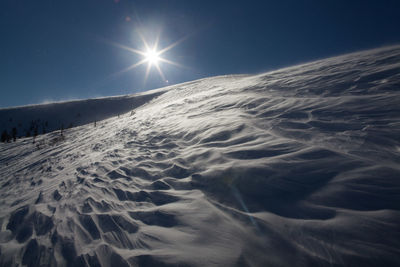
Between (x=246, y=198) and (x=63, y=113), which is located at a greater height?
(x=63, y=113)

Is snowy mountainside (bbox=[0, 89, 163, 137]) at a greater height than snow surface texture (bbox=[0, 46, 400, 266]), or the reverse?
snowy mountainside (bbox=[0, 89, 163, 137])

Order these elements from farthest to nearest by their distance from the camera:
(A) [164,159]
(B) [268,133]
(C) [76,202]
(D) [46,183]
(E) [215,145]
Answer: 1. (D) [46,183]
2. (A) [164,159]
3. (E) [215,145]
4. (B) [268,133]
5. (C) [76,202]

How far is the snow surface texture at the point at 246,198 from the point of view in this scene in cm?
135

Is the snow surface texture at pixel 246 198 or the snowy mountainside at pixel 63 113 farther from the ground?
the snowy mountainside at pixel 63 113

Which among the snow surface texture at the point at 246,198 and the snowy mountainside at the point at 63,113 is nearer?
the snow surface texture at the point at 246,198

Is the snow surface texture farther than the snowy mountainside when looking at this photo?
No

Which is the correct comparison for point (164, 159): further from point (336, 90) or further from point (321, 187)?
point (336, 90)

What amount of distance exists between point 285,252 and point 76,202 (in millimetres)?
2840

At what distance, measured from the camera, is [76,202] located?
2643 millimetres

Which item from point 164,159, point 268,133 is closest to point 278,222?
point 268,133

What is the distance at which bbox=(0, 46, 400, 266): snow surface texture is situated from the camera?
1.35 metres

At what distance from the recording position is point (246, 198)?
186cm

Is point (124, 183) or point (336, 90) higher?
point (336, 90)

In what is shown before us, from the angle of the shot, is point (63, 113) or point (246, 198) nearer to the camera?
point (246, 198)
